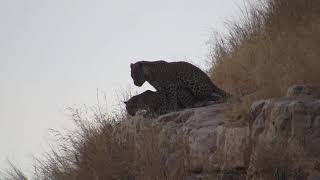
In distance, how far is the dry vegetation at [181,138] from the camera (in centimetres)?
873

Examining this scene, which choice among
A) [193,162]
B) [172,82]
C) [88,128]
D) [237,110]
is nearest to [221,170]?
[193,162]

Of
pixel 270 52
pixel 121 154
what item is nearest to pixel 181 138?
pixel 121 154

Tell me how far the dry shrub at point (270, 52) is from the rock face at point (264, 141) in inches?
25.0

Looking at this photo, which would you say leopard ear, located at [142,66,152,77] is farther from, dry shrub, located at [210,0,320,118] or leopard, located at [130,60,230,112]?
dry shrub, located at [210,0,320,118]

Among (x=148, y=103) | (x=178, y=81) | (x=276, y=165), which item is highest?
(x=178, y=81)

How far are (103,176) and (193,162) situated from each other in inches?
53.0

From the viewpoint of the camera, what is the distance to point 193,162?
838 cm

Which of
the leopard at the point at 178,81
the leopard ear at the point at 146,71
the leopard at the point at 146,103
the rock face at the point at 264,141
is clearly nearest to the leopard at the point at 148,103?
the leopard at the point at 146,103

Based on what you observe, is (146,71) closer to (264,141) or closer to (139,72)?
(139,72)

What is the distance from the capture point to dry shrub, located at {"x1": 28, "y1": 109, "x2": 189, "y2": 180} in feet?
28.0

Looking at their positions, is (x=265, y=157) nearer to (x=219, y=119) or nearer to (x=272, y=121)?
(x=272, y=121)

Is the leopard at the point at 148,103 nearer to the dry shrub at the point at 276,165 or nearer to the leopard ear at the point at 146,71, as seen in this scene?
the leopard ear at the point at 146,71

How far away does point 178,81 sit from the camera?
11148mm

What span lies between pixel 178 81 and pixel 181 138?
252cm
